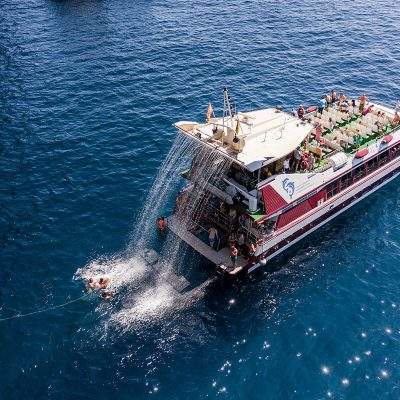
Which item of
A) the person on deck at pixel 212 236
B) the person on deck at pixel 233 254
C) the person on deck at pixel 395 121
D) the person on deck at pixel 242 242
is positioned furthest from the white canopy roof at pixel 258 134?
the person on deck at pixel 395 121

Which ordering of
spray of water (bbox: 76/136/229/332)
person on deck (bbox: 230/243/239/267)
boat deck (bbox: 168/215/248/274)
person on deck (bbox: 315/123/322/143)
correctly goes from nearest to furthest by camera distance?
1. spray of water (bbox: 76/136/229/332)
2. person on deck (bbox: 230/243/239/267)
3. boat deck (bbox: 168/215/248/274)
4. person on deck (bbox: 315/123/322/143)

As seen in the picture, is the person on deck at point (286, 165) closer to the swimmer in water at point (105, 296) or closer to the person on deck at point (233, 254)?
the person on deck at point (233, 254)

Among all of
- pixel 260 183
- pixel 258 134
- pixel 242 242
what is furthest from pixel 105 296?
pixel 258 134

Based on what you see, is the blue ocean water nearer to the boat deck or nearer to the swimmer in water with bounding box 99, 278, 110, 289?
the swimmer in water with bounding box 99, 278, 110, 289

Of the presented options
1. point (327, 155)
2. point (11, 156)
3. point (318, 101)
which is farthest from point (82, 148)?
point (318, 101)

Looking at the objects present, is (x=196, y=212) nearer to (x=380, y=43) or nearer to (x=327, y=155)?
(x=327, y=155)

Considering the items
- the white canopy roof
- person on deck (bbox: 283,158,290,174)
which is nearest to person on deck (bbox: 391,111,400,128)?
the white canopy roof
